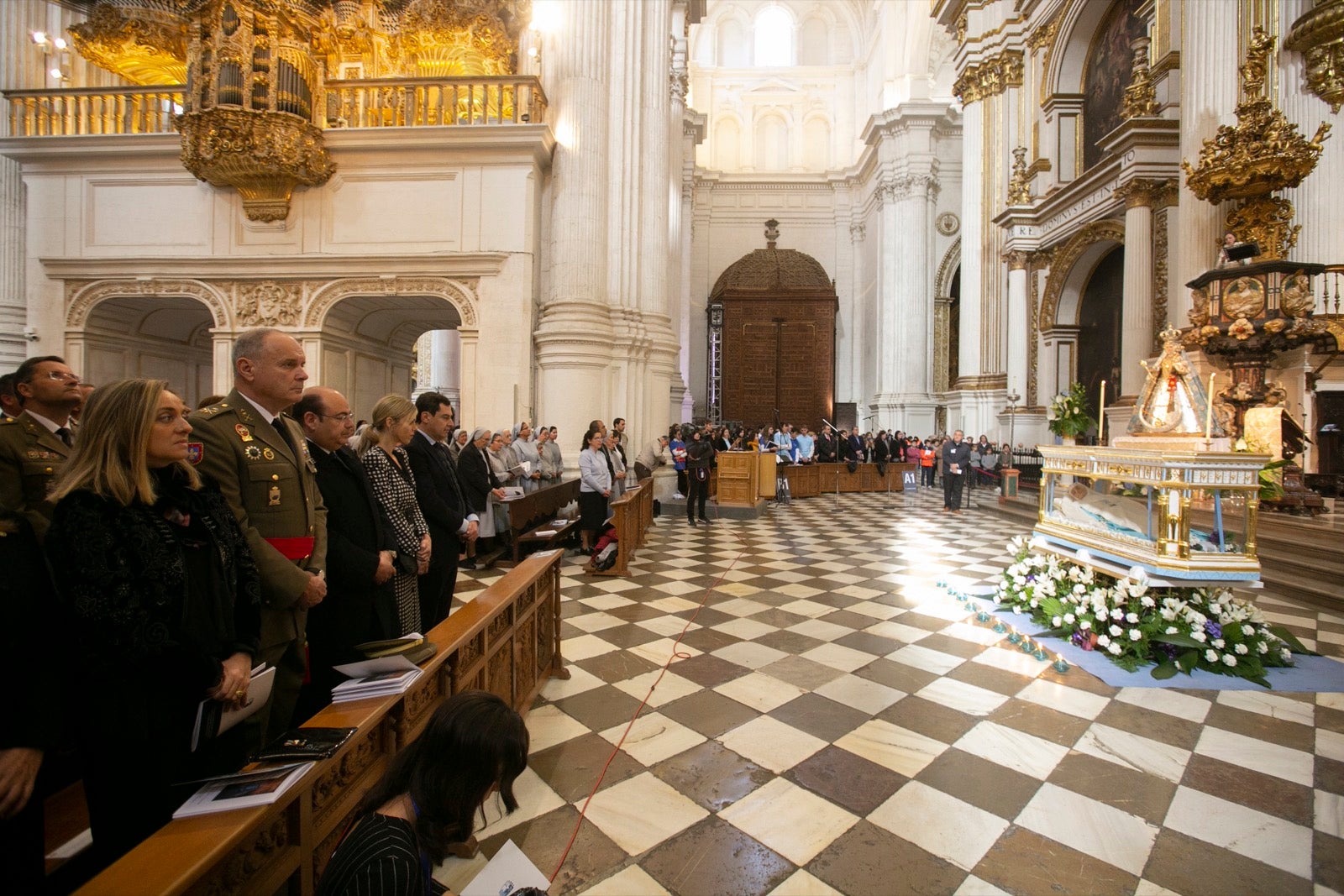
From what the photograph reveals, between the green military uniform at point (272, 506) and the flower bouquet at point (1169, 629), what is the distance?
437 centimetres

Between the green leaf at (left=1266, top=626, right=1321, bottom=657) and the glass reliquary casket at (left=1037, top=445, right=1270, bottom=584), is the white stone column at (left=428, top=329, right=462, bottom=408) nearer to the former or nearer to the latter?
the glass reliquary casket at (left=1037, top=445, right=1270, bottom=584)

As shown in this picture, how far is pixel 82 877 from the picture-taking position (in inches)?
67.8

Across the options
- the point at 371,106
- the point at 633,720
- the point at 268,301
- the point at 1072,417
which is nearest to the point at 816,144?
the point at 1072,417

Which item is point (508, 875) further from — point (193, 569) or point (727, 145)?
point (727, 145)

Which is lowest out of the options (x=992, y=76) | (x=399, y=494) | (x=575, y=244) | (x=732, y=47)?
(x=399, y=494)

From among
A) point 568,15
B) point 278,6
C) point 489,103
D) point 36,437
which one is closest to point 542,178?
point 489,103

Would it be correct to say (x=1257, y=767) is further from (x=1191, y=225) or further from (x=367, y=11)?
(x=367, y=11)

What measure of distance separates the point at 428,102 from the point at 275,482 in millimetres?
8391

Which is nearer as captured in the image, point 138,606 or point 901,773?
point 138,606

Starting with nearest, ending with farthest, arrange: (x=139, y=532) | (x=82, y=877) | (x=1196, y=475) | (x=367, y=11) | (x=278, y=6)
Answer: (x=139, y=532) < (x=82, y=877) < (x=1196, y=475) < (x=278, y=6) < (x=367, y=11)

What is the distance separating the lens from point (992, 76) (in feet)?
52.1

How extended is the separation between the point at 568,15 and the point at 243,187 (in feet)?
17.0

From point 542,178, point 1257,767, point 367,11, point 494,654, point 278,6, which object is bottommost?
point 1257,767

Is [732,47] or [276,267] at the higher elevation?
[732,47]
